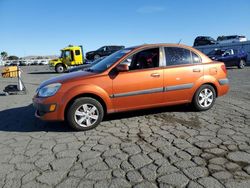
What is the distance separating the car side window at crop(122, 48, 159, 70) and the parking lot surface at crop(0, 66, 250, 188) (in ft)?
3.81

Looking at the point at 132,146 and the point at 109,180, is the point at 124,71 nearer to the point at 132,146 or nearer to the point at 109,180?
the point at 132,146

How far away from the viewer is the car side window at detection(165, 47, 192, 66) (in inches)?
239

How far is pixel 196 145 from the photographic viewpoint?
4324mm

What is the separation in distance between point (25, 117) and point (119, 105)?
8.50 ft

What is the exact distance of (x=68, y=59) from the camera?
26844 millimetres

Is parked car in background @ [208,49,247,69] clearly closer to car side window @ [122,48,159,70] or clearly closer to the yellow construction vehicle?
the yellow construction vehicle

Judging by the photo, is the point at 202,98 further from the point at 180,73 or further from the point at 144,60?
the point at 144,60

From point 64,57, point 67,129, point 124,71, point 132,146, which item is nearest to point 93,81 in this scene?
point 124,71

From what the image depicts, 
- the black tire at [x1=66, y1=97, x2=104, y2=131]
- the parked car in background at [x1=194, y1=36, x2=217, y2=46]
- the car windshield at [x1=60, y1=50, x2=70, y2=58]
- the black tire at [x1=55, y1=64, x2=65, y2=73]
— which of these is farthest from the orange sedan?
the parked car in background at [x1=194, y1=36, x2=217, y2=46]

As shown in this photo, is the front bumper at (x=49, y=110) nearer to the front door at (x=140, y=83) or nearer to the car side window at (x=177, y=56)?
the front door at (x=140, y=83)

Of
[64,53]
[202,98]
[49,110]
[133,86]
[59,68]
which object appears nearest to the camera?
[49,110]

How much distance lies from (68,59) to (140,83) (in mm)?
22249

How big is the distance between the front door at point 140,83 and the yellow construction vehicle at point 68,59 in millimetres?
21536

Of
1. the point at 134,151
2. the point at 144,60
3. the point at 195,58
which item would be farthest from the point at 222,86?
the point at 134,151
